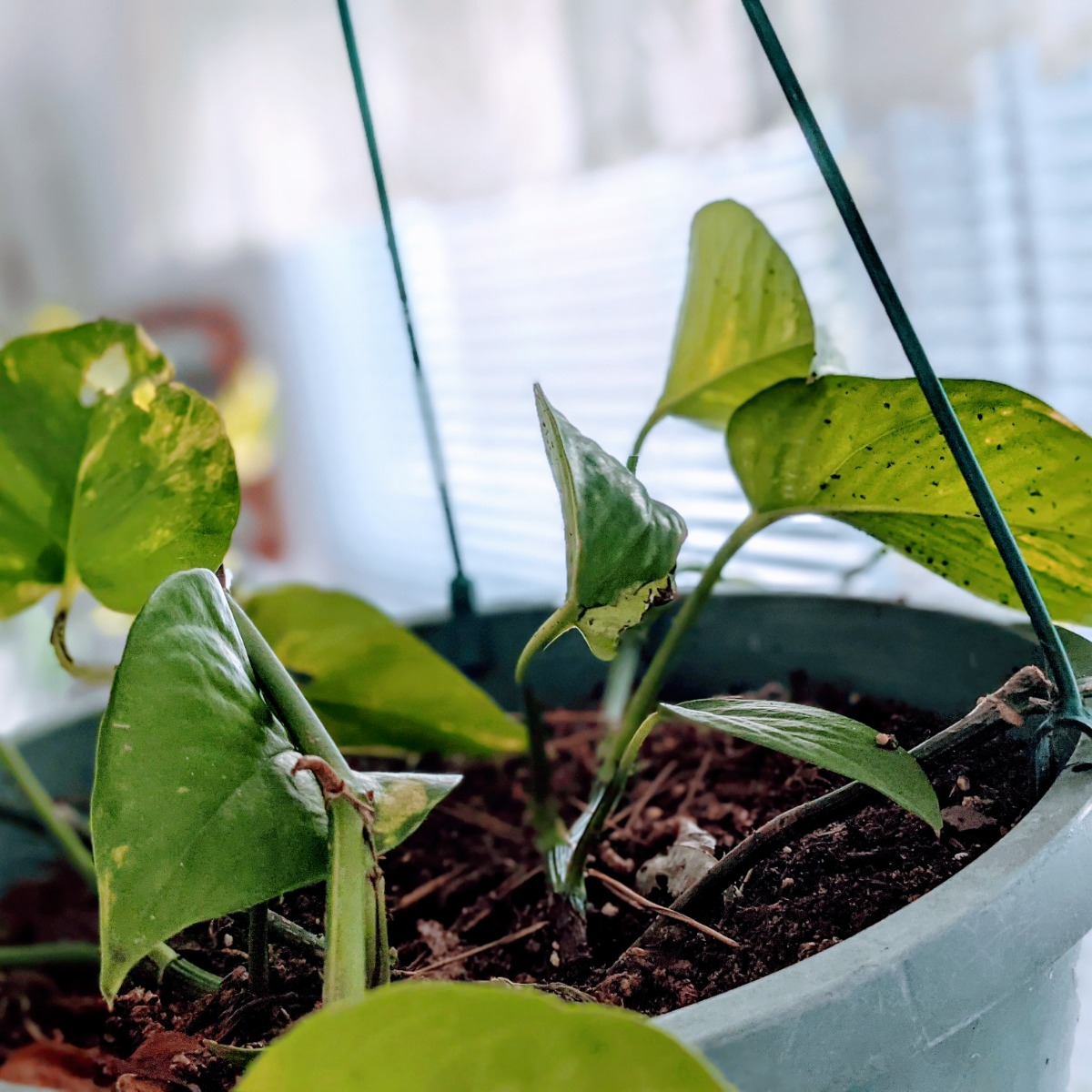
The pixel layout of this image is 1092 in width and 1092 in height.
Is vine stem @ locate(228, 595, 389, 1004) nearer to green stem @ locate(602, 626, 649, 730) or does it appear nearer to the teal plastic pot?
the teal plastic pot

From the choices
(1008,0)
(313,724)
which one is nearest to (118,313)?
(1008,0)

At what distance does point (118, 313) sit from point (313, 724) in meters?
2.05

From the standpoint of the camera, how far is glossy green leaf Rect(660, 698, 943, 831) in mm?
208

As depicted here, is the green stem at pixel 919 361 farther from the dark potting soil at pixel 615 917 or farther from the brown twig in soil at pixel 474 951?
the brown twig in soil at pixel 474 951

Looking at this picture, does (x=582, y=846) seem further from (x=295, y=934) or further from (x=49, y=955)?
(x=49, y=955)

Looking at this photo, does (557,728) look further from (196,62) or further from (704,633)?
(196,62)

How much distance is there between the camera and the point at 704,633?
1.48ft

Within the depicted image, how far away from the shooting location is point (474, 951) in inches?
10.6

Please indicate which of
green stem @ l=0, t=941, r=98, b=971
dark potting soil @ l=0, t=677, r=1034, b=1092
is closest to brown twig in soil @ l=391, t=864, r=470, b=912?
dark potting soil @ l=0, t=677, r=1034, b=1092

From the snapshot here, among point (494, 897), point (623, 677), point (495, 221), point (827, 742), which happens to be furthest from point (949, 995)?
point (495, 221)

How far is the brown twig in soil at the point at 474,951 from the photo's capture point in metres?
0.26

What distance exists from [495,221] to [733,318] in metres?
1.27

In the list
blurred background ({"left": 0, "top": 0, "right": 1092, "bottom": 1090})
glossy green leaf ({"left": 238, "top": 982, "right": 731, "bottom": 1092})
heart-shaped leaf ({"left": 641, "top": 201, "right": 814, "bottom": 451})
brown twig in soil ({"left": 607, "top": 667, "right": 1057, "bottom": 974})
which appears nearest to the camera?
glossy green leaf ({"left": 238, "top": 982, "right": 731, "bottom": 1092})

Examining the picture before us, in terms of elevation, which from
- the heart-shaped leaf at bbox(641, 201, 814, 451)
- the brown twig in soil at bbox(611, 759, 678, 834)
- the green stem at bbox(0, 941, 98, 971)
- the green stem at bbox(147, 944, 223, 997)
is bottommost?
the green stem at bbox(0, 941, 98, 971)
